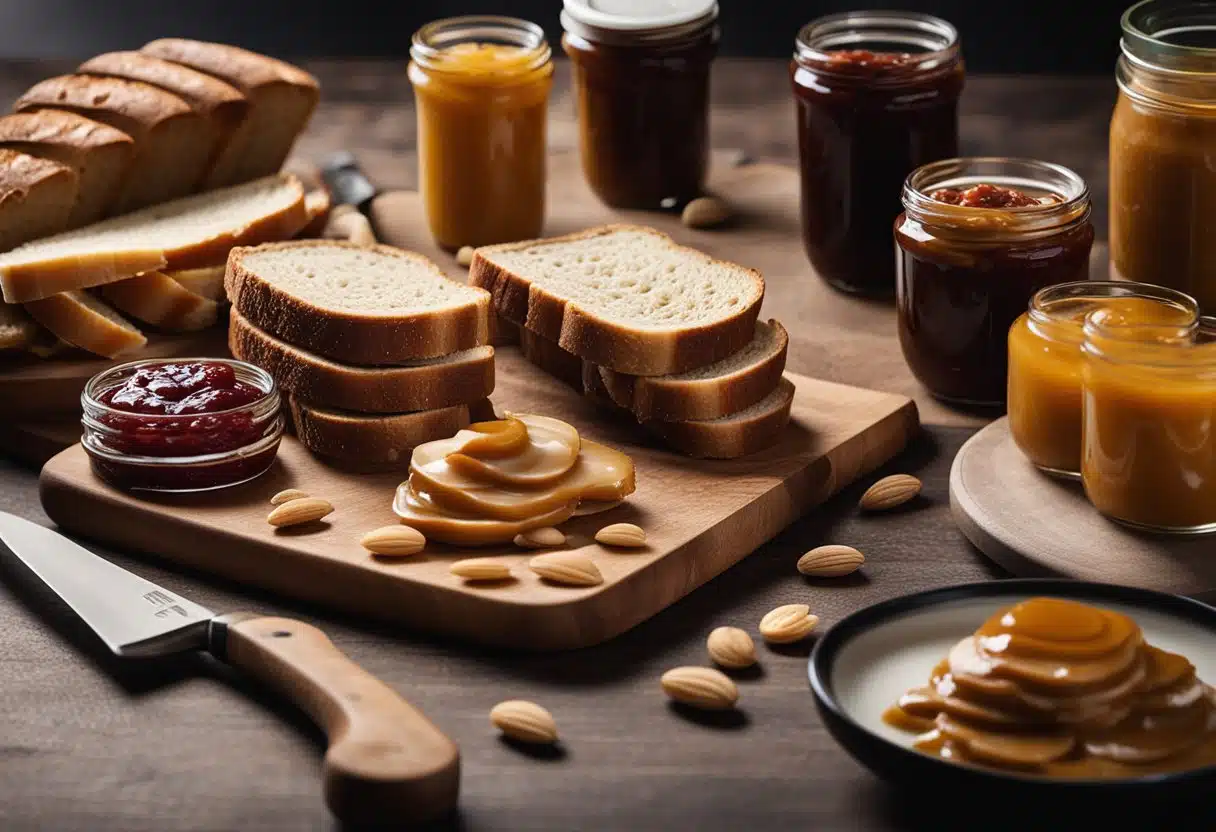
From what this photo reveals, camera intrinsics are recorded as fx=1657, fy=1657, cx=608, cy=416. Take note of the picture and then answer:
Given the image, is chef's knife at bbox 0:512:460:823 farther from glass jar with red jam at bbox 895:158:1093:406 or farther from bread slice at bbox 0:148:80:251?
glass jar with red jam at bbox 895:158:1093:406

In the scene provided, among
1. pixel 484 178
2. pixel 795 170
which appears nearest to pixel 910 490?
pixel 484 178

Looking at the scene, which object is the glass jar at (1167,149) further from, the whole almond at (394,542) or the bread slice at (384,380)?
the whole almond at (394,542)

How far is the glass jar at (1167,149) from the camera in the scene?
3475mm

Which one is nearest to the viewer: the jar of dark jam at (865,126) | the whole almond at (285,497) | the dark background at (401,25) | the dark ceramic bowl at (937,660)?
the dark ceramic bowl at (937,660)

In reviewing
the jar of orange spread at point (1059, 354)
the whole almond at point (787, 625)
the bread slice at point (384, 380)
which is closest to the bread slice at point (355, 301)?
the bread slice at point (384, 380)

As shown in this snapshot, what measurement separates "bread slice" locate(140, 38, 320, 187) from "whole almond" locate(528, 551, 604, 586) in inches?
87.9

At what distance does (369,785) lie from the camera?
223 cm

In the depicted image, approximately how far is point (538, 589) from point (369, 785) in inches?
25.4

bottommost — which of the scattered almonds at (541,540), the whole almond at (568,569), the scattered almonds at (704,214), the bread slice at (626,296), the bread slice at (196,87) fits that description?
the scattered almonds at (541,540)

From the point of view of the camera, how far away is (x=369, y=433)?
334cm

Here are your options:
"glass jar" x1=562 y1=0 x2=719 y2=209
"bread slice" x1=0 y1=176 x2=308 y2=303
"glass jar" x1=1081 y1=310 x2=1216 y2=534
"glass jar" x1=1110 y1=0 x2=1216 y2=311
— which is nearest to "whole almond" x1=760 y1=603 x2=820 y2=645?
"glass jar" x1=1081 y1=310 x2=1216 y2=534

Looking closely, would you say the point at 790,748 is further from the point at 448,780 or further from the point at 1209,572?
the point at 1209,572

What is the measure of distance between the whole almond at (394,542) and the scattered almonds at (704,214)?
200 cm

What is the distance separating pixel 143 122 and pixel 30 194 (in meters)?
0.40
